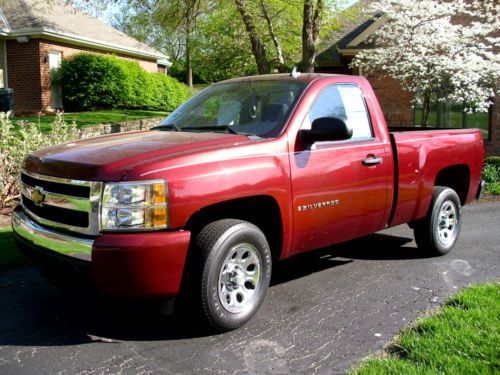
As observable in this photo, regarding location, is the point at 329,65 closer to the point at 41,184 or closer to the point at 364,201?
the point at 364,201

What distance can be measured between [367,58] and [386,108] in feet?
7.51

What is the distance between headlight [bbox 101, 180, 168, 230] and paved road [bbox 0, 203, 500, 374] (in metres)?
0.56

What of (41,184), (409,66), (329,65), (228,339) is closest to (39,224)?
(41,184)

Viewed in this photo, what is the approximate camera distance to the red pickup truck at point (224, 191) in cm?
364

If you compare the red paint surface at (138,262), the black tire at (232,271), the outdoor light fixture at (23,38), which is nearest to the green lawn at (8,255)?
the red paint surface at (138,262)

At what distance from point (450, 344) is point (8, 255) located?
4.55 metres

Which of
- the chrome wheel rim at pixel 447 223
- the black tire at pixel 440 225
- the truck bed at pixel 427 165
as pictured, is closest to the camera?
the truck bed at pixel 427 165

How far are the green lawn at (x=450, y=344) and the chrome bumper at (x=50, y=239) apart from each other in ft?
6.21

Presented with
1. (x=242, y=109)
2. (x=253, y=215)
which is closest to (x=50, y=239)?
(x=253, y=215)

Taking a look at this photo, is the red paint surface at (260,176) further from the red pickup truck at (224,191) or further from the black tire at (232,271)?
the black tire at (232,271)

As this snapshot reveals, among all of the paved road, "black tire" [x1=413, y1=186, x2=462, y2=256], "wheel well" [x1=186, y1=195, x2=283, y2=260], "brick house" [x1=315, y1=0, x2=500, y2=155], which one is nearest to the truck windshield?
"wheel well" [x1=186, y1=195, x2=283, y2=260]

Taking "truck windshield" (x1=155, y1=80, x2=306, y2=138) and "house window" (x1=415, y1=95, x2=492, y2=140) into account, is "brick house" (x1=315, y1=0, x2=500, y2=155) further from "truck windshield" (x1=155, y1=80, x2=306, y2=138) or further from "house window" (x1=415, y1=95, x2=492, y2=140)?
"truck windshield" (x1=155, y1=80, x2=306, y2=138)

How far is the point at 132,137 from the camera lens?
4695mm

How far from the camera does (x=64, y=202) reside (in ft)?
12.7
